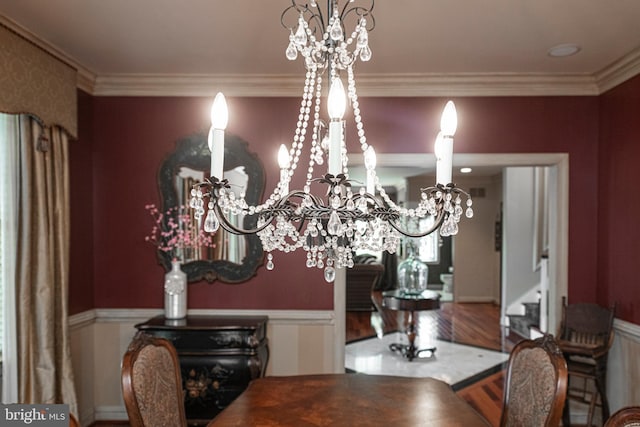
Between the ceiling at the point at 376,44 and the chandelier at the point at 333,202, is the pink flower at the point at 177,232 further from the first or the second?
the chandelier at the point at 333,202

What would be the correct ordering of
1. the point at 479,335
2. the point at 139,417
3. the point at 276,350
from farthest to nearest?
the point at 479,335 < the point at 276,350 < the point at 139,417

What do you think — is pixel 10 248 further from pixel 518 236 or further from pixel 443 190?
pixel 518 236

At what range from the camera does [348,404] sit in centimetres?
199

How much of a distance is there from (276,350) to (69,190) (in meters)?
1.85

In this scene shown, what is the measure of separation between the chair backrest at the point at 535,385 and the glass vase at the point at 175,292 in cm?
224

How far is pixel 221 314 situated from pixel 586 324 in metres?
2.61

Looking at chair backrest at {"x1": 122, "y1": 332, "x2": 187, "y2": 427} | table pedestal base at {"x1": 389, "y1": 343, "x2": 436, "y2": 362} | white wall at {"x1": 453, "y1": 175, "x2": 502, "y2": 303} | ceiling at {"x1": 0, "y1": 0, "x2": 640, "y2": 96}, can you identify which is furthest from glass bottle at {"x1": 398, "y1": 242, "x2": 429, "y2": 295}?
white wall at {"x1": 453, "y1": 175, "x2": 502, "y2": 303}

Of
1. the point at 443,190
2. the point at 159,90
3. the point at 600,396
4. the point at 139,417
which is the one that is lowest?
the point at 600,396

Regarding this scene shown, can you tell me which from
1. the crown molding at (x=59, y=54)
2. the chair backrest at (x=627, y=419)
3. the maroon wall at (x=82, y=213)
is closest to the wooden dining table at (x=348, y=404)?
the chair backrest at (x=627, y=419)

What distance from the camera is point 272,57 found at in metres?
3.06

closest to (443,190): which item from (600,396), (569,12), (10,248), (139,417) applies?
(139,417)

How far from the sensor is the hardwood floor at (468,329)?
4.21 m

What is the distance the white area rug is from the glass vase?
223 cm

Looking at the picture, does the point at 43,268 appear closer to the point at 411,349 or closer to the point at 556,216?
the point at 556,216
